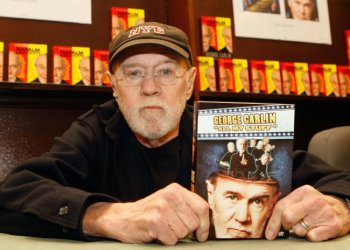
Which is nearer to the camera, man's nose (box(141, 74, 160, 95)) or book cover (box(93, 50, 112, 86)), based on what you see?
man's nose (box(141, 74, 160, 95))

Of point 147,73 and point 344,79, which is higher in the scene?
point 344,79

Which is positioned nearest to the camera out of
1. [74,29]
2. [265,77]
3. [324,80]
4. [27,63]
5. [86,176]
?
[86,176]

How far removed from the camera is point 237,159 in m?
0.87

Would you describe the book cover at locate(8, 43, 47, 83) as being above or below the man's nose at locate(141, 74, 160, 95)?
above

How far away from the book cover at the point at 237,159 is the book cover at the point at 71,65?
127 centimetres

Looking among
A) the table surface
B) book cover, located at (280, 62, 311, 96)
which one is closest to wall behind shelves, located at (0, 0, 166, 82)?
book cover, located at (280, 62, 311, 96)

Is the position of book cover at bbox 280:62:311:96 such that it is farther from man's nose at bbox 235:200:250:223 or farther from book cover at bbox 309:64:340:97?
man's nose at bbox 235:200:250:223

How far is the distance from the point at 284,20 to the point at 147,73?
4.68 ft

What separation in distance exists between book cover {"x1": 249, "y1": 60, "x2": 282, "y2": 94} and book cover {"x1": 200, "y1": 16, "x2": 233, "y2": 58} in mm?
150

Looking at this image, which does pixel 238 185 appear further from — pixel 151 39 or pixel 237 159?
pixel 151 39

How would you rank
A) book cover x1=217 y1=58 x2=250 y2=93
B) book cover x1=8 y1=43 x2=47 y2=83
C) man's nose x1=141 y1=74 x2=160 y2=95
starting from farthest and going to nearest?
book cover x1=217 y1=58 x2=250 y2=93 < book cover x1=8 y1=43 x2=47 y2=83 < man's nose x1=141 y1=74 x2=160 y2=95

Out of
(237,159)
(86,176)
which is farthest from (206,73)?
(237,159)

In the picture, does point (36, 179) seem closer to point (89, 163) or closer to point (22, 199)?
point (22, 199)

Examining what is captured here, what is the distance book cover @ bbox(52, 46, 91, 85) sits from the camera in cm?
201
